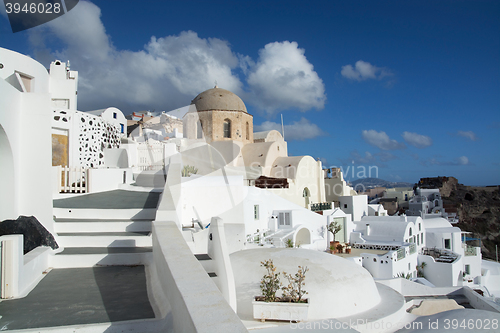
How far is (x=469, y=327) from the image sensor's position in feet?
21.9

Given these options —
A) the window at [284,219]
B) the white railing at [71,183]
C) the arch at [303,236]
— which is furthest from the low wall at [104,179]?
the arch at [303,236]

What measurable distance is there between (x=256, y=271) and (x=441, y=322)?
3891 millimetres

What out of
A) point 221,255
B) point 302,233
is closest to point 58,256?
point 221,255

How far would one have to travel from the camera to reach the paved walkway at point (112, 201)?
23.6 feet

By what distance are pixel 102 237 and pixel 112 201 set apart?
2387 millimetres

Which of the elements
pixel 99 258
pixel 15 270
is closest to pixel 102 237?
pixel 99 258

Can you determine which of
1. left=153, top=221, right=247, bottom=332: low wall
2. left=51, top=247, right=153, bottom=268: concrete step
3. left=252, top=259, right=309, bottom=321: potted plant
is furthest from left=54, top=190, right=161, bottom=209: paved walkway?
left=153, top=221, right=247, bottom=332: low wall

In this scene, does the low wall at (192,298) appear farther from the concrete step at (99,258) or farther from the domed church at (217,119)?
the domed church at (217,119)

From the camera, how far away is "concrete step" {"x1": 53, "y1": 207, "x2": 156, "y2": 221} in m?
6.74

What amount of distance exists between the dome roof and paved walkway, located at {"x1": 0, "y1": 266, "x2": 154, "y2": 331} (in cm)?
2028

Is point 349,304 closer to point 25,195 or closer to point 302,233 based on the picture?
point 25,195

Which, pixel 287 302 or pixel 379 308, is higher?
pixel 287 302

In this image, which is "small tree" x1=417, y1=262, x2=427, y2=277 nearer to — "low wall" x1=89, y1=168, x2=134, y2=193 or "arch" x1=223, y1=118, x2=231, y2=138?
"arch" x1=223, y1=118, x2=231, y2=138

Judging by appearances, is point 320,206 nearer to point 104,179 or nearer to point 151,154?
point 151,154
